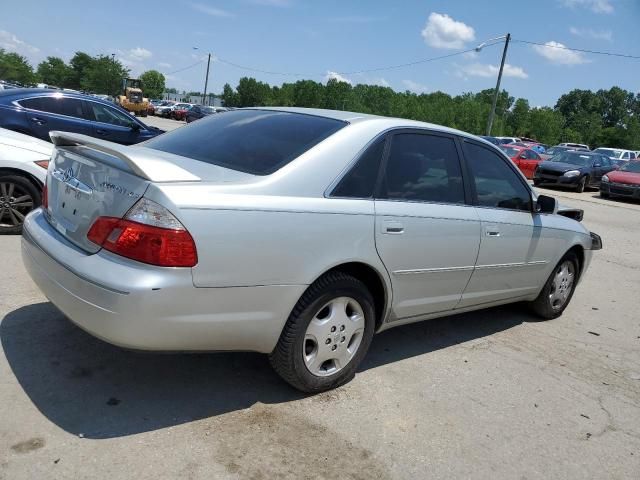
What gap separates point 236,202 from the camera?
2732 mm

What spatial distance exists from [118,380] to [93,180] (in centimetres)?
115

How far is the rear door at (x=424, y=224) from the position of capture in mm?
3451

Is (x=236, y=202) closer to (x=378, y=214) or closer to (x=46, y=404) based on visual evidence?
(x=378, y=214)

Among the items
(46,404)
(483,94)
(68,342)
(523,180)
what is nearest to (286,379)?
(46,404)

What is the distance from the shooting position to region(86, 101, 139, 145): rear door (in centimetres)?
942

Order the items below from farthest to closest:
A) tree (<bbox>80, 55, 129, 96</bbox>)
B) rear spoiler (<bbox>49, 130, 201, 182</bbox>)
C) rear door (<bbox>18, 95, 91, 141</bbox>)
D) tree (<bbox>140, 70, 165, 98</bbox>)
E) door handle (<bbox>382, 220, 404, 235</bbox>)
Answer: tree (<bbox>140, 70, 165, 98</bbox>) → tree (<bbox>80, 55, 129, 96</bbox>) → rear door (<bbox>18, 95, 91, 141</bbox>) → door handle (<bbox>382, 220, 404, 235</bbox>) → rear spoiler (<bbox>49, 130, 201, 182</bbox>)

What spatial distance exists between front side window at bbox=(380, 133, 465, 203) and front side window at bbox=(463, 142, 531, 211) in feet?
0.70

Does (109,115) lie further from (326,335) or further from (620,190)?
(620,190)

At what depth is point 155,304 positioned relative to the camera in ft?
8.40

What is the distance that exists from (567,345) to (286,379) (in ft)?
9.31

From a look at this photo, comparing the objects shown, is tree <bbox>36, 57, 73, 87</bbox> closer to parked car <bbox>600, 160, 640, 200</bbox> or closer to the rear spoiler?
parked car <bbox>600, 160, 640, 200</bbox>

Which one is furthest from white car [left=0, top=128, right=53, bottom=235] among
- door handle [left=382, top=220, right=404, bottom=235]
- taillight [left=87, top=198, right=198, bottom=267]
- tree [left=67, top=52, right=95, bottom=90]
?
tree [left=67, top=52, right=95, bottom=90]

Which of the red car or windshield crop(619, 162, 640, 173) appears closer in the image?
windshield crop(619, 162, 640, 173)

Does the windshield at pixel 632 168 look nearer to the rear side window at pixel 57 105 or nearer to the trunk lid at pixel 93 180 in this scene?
the rear side window at pixel 57 105
